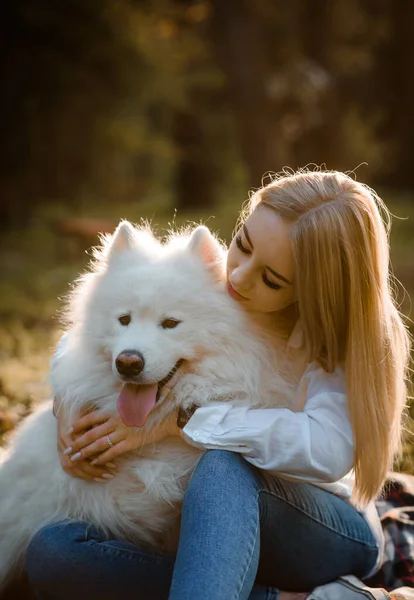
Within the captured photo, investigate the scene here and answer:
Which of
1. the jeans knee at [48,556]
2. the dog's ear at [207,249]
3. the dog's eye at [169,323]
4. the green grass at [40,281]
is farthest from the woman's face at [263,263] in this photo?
the jeans knee at [48,556]

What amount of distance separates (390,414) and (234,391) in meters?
0.56

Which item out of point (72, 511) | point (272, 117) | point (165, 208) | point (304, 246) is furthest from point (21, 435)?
point (165, 208)

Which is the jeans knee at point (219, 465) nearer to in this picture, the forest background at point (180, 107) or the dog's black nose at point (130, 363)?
the dog's black nose at point (130, 363)

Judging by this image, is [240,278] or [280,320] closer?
[240,278]

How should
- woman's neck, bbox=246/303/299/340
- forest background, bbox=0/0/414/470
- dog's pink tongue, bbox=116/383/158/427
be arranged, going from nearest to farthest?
dog's pink tongue, bbox=116/383/158/427
woman's neck, bbox=246/303/299/340
forest background, bbox=0/0/414/470

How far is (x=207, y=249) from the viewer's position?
269cm

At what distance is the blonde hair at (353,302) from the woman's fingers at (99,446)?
0.76 metres

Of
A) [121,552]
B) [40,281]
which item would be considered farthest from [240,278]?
[40,281]

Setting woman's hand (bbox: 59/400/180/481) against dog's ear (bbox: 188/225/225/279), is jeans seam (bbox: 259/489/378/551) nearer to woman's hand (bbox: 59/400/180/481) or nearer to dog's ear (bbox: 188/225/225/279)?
woman's hand (bbox: 59/400/180/481)

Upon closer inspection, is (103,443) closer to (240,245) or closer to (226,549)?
(226,549)

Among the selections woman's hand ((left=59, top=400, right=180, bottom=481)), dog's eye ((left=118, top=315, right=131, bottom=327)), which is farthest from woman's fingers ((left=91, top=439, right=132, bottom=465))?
dog's eye ((left=118, top=315, right=131, bottom=327))

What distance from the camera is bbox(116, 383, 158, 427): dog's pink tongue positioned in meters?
2.42

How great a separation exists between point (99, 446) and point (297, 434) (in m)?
0.74

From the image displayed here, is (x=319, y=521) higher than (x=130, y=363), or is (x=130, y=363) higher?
(x=130, y=363)
